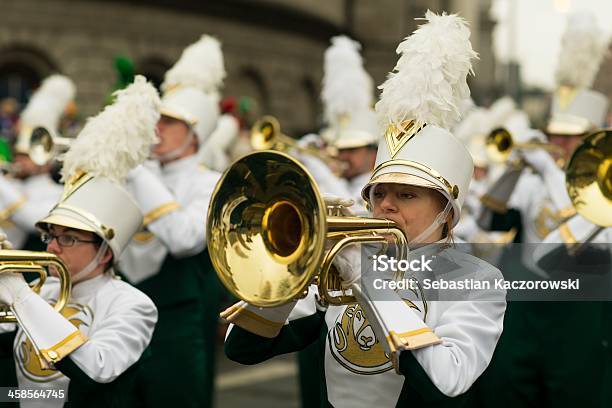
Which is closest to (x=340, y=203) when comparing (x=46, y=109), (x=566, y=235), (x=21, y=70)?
(x=566, y=235)

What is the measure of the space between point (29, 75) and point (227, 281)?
17.5m

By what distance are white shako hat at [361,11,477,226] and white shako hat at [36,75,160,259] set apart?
1.34 metres

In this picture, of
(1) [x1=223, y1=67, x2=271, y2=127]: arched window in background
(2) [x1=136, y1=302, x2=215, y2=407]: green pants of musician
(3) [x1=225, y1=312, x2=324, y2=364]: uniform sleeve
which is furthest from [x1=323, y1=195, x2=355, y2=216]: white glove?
(1) [x1=223, y1=67, x2=271, y2=127]: arched window in background

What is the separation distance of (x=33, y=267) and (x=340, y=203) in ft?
4.24

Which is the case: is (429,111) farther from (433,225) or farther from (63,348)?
(63,348)

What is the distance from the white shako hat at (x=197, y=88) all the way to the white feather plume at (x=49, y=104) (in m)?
2.26

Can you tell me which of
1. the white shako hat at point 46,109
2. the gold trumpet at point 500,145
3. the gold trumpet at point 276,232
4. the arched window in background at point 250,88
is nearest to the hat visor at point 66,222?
the gold trumpet at point 276,232

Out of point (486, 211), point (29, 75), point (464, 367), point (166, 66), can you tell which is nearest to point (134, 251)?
point (486, 211)

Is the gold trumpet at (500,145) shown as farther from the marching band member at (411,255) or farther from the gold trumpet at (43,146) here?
the marching band member at (411,255)

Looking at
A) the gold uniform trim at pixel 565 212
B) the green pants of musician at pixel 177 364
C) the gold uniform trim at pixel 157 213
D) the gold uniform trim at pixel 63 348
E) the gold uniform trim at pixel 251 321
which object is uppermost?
the gold uniform trim at pixel 251 321

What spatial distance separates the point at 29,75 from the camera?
19.8 metres

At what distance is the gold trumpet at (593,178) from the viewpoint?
4883 millimetres

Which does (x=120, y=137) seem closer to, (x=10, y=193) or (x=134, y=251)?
(x=134, y=251)

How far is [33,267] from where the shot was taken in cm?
389
